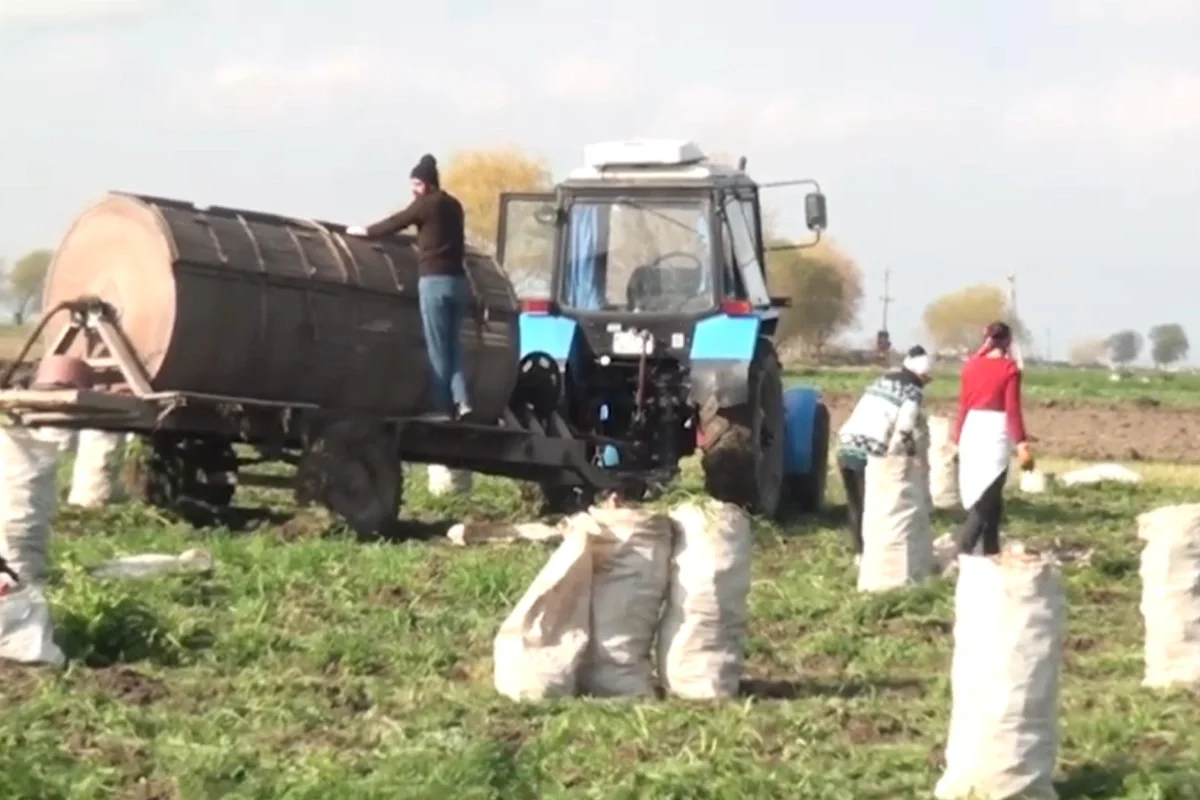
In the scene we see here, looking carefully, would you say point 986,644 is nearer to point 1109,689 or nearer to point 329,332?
point 1109,689

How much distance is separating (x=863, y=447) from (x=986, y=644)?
22.9 ft

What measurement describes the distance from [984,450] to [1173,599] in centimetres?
402

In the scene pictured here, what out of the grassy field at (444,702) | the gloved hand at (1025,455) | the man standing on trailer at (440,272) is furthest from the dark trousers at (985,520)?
the man standing on trailer at (440,272)

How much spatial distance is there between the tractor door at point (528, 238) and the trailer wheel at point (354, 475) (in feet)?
10.8

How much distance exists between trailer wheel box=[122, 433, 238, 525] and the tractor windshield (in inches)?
125

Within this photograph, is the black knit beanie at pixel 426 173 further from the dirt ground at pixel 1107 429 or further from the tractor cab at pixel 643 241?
the dirt ground at pixel 1107 429

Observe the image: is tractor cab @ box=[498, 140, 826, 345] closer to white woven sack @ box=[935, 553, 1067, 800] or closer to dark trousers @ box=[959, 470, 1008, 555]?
dark trousers @ box=[959, 470, 1008, 555]

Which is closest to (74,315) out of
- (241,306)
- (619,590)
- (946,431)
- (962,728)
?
(241,306)

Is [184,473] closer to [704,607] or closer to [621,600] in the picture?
[621,600]

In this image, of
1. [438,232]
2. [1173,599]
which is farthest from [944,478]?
[1173,599]

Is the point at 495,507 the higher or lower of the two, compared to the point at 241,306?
lower

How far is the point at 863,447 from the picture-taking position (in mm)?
15117

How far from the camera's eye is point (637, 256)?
18078mm

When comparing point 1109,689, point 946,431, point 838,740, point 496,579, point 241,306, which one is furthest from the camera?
point 946,431
